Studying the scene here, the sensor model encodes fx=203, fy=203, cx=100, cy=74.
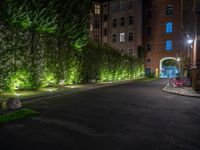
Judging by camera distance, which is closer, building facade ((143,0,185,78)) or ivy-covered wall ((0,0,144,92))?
ivy-covered wall ((0,0,144,92))

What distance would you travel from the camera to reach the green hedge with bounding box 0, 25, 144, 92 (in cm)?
1262

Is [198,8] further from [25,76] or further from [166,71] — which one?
[166,71]

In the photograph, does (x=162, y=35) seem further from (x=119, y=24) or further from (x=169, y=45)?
(x=119, y=24)

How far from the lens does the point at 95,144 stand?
4418 mm

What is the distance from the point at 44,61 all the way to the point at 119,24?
3706cm

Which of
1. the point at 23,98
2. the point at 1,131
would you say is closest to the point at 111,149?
the point at 1,131

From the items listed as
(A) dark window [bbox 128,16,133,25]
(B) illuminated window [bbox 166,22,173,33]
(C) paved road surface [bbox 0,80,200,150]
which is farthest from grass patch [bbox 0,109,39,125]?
(B) illuminated window [bbox 166,22,173,33]

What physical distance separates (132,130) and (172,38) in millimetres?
46278

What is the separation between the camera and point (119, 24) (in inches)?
1970

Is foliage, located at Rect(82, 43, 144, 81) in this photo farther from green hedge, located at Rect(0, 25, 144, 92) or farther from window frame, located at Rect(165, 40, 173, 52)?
window frame, located at Rect(165, 40, 173, 52)

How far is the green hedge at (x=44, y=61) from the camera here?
12.6m

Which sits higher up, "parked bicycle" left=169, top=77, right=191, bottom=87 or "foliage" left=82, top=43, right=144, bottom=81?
"foliage" left=82, top=43, right=144, bottom=81

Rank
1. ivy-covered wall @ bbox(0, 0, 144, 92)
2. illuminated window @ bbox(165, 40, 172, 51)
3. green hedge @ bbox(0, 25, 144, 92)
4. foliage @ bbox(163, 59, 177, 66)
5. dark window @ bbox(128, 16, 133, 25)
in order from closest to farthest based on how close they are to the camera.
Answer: green hedge @ bbox(0, 25, 144, 92) < ivy-covered wall @ bbox(0, 0, 144, 92) < illuminated window @ bbox(165, 40, 172, 51) < dark window @ bbox(128, 16, 133, 25) < foliage @ bbox(163, 59, 177, 66)

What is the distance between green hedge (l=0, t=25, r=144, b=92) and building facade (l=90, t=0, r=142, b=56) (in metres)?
22.0
